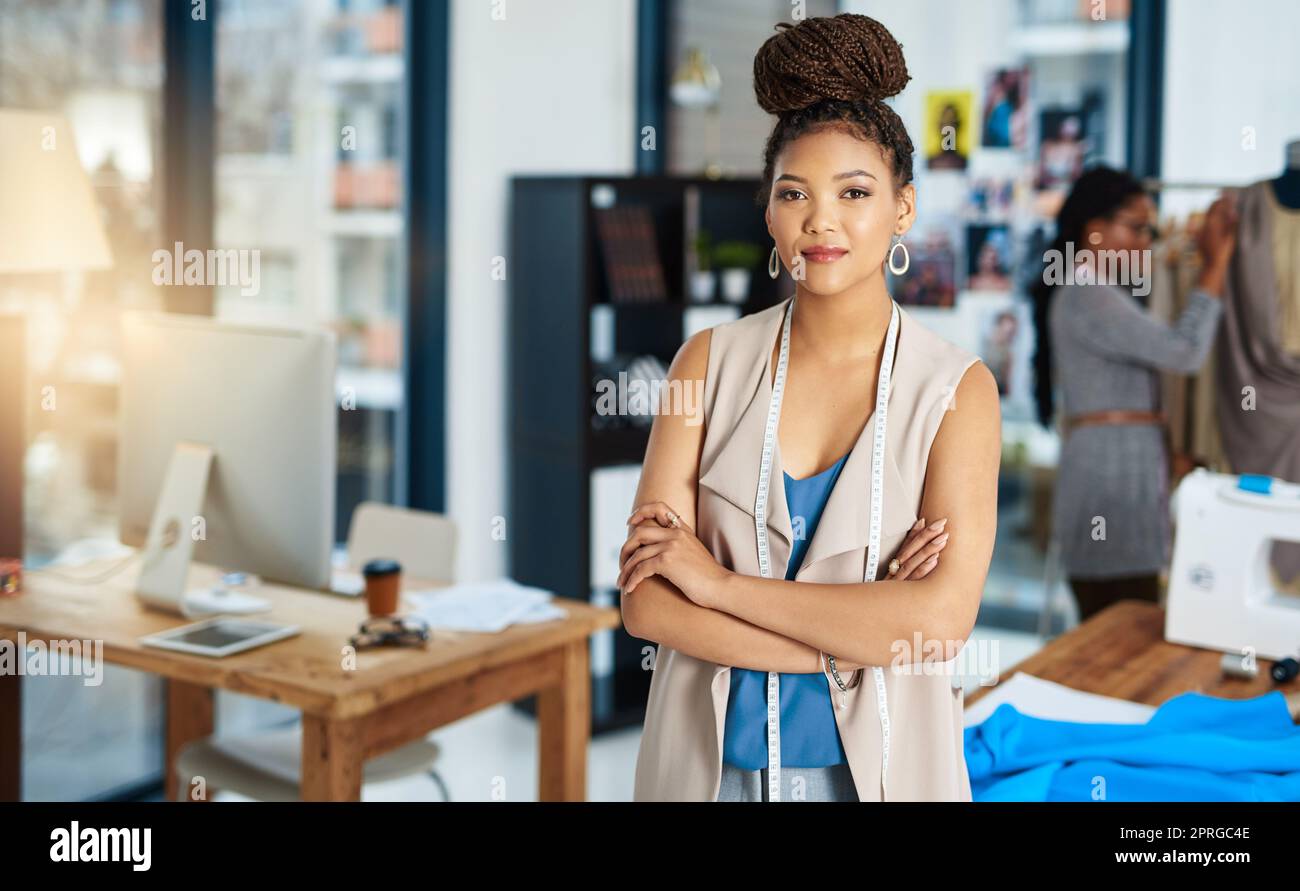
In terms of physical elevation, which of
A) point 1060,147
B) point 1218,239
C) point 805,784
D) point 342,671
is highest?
point 1060,147

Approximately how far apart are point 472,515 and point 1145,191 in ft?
7.75

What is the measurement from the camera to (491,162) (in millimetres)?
4500

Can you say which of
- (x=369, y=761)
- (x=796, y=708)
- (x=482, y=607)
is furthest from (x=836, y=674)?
(x=369, y=761)

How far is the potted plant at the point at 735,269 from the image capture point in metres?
4.75

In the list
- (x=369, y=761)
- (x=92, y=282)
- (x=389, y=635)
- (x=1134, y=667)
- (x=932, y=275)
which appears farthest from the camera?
(x=932, y=275)

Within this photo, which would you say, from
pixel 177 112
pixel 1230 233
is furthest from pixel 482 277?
pixel 1230 233

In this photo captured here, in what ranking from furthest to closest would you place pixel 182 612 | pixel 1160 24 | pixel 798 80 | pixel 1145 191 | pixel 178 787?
pixel 1160 24
pixel 1145 191
pixel 178 787
pixel 182 612
pixel 798 80

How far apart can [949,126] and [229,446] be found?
11.6ft

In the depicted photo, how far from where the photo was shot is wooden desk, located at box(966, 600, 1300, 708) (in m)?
2.26

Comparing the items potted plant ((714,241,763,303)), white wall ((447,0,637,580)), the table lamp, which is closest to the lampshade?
the table lamp

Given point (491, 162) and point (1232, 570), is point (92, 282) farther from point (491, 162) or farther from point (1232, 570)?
point (1232, 570)

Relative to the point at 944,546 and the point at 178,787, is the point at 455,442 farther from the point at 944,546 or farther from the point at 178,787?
the point at 944,546

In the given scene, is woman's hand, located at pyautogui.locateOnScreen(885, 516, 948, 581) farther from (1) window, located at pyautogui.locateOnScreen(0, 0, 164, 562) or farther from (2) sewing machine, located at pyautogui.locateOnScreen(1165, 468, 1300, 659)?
(1) window, located at pyautogui.locateOnScreen(0, 0, 164, 562)

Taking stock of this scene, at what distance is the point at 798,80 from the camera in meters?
1.33
